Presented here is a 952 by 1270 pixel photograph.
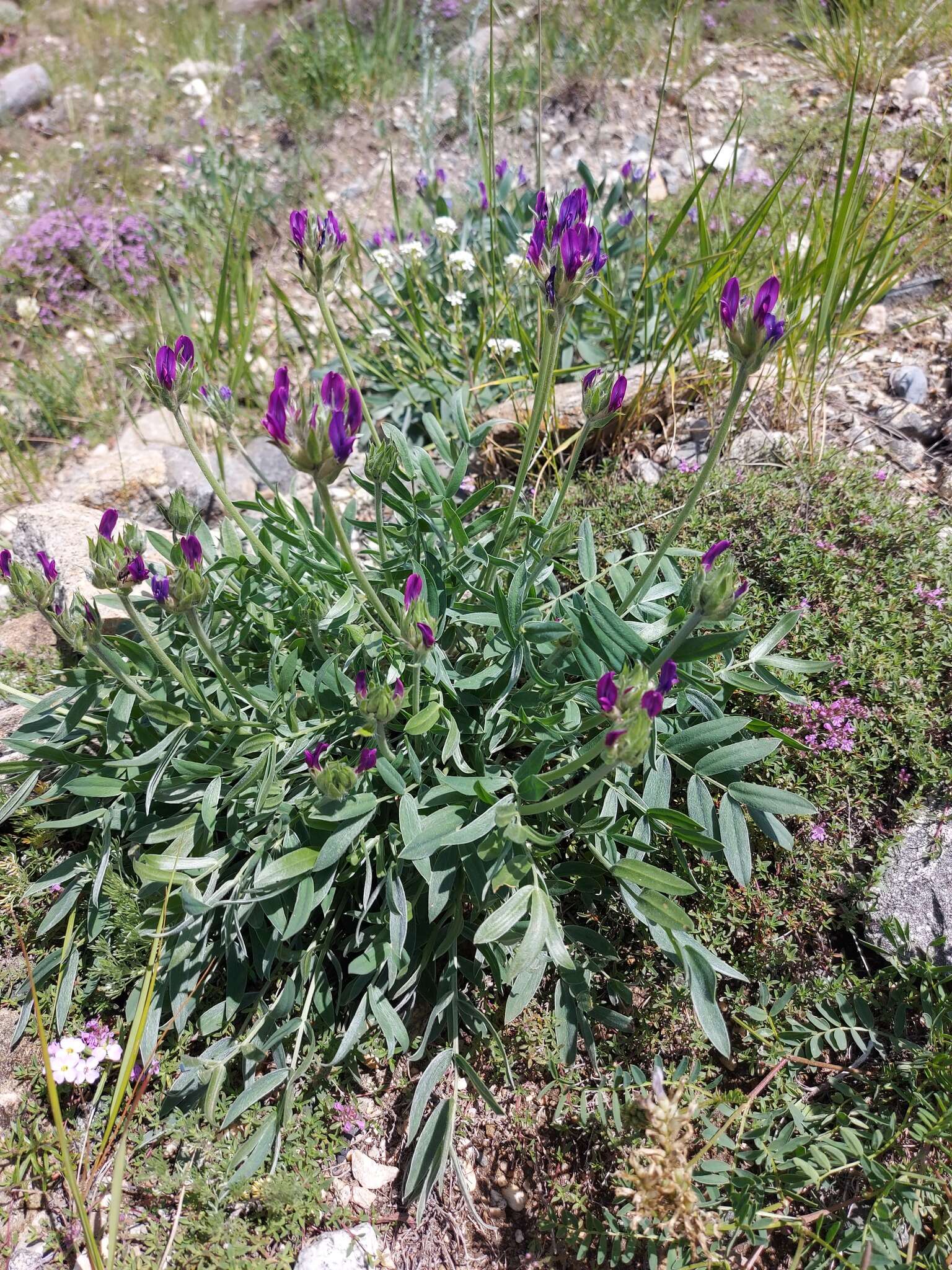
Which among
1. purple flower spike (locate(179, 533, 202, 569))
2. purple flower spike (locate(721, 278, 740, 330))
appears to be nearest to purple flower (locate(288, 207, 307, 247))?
purple flower spike (locate(179, 533, 202, 569))

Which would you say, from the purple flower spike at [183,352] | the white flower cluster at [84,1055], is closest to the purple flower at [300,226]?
the purple flower spike at [183,352]

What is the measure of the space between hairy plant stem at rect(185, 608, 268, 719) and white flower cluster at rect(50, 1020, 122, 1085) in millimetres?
973

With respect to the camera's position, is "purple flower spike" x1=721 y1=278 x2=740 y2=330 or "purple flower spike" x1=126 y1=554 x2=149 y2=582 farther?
"purple flower spike" x1=126 y1=554 x2=149 y2=582

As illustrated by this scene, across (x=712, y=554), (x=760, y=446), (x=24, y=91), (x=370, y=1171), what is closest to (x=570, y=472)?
(x=712, y=554)

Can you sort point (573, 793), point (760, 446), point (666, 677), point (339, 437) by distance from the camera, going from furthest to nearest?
point (760, 446) < point (573, 793) < point (666, 677) < point (339, 437)

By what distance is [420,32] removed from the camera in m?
6.74

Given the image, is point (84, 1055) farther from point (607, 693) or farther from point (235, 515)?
point (607, 693)

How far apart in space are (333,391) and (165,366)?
2.31 ft

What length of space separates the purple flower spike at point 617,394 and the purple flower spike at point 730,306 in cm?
31

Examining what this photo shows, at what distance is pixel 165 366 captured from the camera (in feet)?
6.94

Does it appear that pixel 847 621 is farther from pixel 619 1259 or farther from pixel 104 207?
pixel 104 207

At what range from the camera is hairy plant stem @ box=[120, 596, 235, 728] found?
1.98 m

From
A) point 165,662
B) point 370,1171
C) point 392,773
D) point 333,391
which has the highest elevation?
point 333,391

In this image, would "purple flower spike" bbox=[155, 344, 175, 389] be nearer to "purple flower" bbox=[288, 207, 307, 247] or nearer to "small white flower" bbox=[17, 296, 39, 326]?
"purple flower" bbox=[288, 207, 307, 247]
